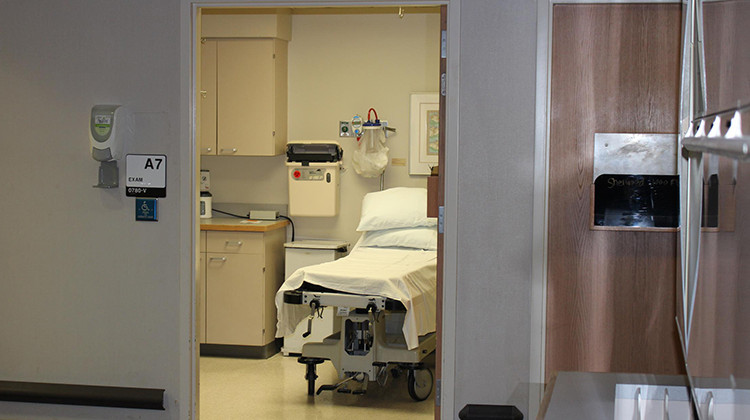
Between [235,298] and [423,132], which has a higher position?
[423,132]

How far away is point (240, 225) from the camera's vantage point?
232 inches

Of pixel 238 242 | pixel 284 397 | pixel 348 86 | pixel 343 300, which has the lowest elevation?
pixel 284 397

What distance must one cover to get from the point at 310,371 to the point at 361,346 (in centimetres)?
39

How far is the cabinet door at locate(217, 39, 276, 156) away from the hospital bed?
1.46 m

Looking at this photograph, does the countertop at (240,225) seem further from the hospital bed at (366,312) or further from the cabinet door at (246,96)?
the hospital bed at (366,312)

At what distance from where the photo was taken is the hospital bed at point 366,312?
466cm

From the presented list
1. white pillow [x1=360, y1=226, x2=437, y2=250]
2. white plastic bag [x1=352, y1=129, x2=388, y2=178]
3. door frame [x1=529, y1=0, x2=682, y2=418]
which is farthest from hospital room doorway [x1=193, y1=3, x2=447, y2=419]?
door frame [x1=529, y1=0, x2=682, y2=418]

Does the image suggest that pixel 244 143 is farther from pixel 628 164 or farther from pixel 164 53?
pixel 628 164

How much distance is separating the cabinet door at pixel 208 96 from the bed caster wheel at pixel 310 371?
2033 mm

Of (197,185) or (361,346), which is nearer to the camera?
(197,185)

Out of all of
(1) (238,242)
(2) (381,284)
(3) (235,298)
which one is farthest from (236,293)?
(2) (381,284)

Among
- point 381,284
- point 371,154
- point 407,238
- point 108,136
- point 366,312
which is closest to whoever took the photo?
point 108,136

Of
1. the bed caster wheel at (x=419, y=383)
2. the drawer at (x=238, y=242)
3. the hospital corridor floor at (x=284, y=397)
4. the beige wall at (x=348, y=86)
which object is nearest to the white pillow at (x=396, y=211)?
the beige wall at (x=348, y=86)

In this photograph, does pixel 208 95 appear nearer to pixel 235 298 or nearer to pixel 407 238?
pixel 235 298
